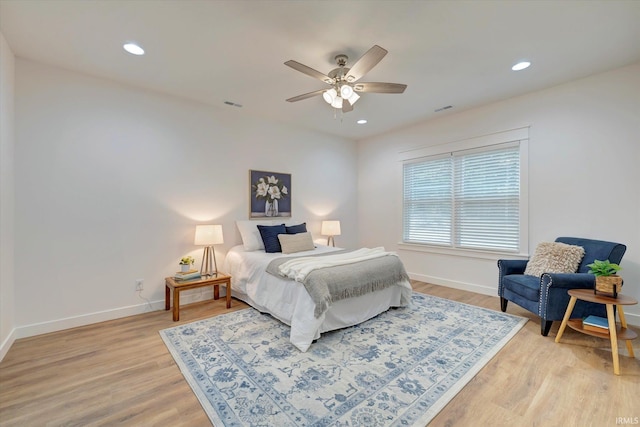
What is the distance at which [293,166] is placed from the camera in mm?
4816

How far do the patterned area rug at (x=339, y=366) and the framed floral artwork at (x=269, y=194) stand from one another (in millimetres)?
1730

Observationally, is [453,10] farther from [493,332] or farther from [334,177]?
[334,177]

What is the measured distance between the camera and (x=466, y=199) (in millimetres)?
4254

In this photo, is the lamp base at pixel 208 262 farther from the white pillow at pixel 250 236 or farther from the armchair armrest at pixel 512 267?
the armchair armrest at pixel 512 267

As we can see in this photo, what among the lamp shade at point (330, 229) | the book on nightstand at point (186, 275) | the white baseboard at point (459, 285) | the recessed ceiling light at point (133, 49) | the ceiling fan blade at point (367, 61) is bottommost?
the white baseboard at point (459, 285)

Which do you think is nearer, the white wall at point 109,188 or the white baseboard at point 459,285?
the white wall at point 109,188

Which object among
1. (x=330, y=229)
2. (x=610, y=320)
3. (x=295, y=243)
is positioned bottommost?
(x=610, y=320)

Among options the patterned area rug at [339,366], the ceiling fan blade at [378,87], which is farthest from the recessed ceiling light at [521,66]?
the patterned area rug at [339,366]

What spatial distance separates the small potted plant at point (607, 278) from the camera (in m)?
2.30

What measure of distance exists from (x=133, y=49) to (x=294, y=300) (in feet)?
9.33

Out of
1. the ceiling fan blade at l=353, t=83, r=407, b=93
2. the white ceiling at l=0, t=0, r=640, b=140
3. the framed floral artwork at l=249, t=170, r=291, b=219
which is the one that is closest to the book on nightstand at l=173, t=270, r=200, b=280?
the framed floral artwork at l=249, t=170, r=291, b=219

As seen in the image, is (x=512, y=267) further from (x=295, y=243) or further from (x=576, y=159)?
(x=295, y=243)

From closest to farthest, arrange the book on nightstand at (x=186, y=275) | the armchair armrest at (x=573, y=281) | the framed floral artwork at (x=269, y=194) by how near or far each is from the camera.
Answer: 1. the armchair armrest at (x=573, y=281)
2. the book on nightstand at (x=186, y=275)
3. the framed floral artwork at (x=269, y=194)

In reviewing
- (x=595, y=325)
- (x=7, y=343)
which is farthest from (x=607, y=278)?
(x=7, y=343)
